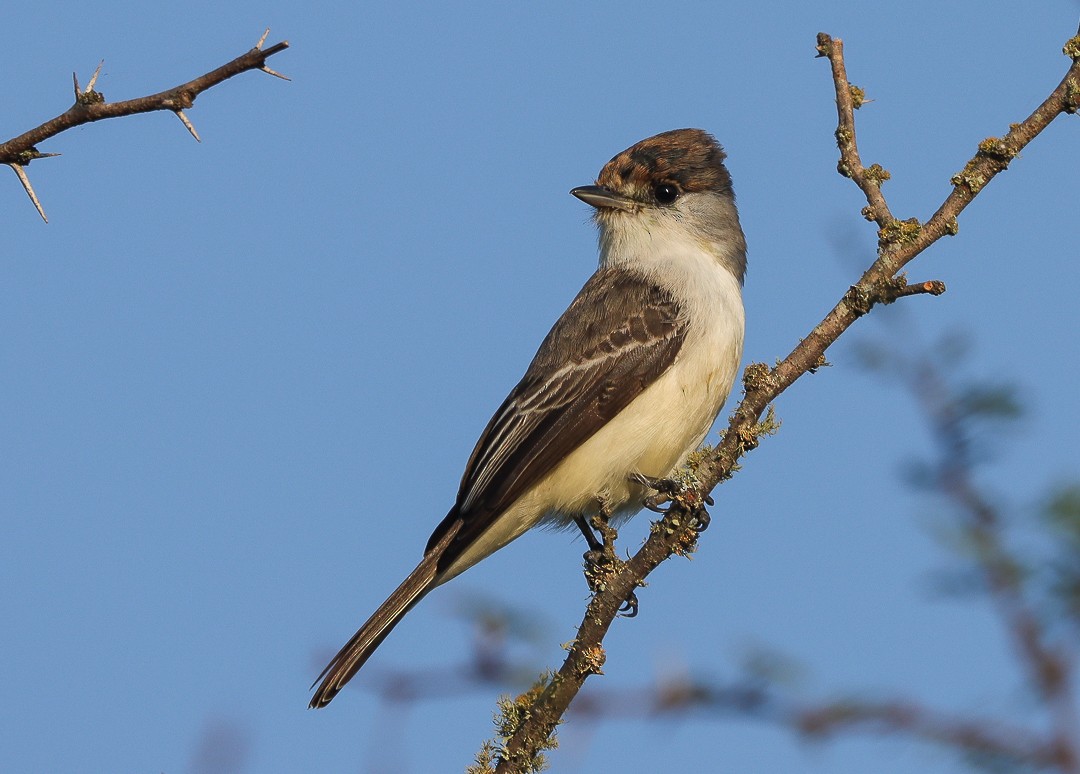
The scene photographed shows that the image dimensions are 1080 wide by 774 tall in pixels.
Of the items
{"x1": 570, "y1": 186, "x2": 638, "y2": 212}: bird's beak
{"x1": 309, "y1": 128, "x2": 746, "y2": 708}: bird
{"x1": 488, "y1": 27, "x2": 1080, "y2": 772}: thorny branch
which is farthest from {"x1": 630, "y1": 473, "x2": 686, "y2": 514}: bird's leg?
{"x1": 570, "y1": 186, "x2": 638, "y2": 212}: bird's beak

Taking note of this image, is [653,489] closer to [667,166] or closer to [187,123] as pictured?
[667,166]

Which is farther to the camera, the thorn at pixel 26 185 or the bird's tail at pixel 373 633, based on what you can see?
the bird's tail at pixel 373 633

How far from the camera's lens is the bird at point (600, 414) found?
6766 millimetres

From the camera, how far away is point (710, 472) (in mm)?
4969

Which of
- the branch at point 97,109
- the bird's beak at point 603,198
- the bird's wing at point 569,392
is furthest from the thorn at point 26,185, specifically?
the bird's beak at point 603,198

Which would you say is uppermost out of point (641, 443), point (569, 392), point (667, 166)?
point (667, 166)

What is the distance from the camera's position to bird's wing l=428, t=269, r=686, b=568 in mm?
6867

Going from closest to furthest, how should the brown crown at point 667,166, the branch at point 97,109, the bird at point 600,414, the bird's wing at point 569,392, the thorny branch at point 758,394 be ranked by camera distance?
the branch at point 97,109, the thorny branch at point 758,394, the bird at point 600,414, the bird's wing at point 569,392, the brown crown at point 667,166

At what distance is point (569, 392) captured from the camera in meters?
7.13

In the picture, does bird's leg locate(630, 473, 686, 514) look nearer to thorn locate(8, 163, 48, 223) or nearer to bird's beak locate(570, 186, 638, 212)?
bird's beak locate(570, 186, 638, 212)

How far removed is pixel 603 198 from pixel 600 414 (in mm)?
1816

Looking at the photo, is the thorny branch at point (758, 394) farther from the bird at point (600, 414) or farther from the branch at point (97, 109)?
the branch at point (97, 109)

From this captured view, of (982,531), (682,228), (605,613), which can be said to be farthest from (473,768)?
(682,228)

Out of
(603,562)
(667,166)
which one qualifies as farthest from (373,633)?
(667,166)
